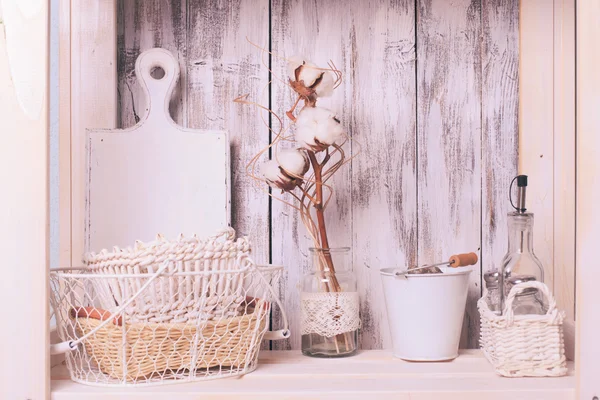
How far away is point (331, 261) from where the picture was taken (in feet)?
3.66

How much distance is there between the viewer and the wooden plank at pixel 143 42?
1243mm

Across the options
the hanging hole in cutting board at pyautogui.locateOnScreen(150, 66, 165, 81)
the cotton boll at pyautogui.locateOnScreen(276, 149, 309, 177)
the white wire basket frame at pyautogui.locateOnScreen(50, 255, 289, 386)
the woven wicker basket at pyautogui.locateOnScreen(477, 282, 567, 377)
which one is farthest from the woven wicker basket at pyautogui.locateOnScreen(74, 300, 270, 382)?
the hanging hole in cutting board at pyautogui.locateOnScreen(150, 66, 165, 81)

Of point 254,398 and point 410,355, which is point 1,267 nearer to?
point 254,398

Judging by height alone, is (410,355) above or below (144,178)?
below

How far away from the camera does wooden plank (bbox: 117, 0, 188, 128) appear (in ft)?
4.08

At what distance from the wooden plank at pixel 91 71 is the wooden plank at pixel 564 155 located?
0.79 m

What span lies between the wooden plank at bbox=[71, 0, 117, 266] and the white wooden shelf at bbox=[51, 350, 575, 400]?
1.28 feet

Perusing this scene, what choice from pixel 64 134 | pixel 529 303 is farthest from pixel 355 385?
pixel 64 134

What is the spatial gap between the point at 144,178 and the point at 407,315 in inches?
20.7

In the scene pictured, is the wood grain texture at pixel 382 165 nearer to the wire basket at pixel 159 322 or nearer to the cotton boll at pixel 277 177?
the cotton boll at pixel 277 177

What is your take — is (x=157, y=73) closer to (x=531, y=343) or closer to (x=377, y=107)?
(x=377, y=107)

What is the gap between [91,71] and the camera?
4.01 feet

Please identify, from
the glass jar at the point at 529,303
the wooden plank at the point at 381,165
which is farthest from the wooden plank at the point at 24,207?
the glass jar at the point at 529,303

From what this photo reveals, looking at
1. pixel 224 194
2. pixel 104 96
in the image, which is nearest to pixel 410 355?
pixel 224 194
